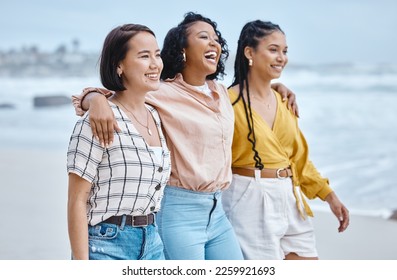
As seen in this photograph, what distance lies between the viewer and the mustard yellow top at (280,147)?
8.68ft

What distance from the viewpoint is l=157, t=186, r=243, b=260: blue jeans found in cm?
230

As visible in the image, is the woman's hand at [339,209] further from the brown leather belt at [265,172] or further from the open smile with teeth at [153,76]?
the open smile with teeth at [153,76]

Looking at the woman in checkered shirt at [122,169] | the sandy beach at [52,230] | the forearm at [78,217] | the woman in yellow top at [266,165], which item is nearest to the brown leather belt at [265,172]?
the woman in yellow top at [266,165]

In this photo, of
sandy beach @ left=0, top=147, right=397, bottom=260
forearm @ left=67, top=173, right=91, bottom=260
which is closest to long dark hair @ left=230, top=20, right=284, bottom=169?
forearm @ left=67, top=173, right=91, bottom=260

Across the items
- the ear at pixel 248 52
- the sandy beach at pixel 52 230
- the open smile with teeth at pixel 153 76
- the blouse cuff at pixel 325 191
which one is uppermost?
the ear at pixel 248 52

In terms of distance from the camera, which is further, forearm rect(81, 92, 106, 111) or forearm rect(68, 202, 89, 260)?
forearm rect(81, 92, 106, 111)

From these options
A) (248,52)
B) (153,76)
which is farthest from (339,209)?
(153,76)

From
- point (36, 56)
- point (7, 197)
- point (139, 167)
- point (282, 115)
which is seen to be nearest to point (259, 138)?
point (282, 115)

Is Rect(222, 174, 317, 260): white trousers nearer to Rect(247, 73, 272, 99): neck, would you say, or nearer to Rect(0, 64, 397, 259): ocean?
Rect(247, 73, 272, 99): neck

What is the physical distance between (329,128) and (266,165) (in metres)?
11.5

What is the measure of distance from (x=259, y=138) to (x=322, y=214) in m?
3.50

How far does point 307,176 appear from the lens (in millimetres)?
2867

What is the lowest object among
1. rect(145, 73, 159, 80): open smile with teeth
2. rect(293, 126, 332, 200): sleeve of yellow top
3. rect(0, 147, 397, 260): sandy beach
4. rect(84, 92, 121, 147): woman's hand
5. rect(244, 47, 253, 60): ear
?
rect(0, 147, 397, 260): sandy beach

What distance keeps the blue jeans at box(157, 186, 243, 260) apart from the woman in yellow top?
303mm
